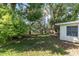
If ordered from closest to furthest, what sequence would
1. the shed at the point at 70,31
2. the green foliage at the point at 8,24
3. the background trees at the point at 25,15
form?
the green foliage at the point at 8,24
the background trees at the point at 25,15
the shed at the point at 70,31

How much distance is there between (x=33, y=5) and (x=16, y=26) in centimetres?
450

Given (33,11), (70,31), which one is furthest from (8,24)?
(70,31)

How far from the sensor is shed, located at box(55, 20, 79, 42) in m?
16.3

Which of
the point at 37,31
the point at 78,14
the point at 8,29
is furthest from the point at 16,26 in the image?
the point at 37,31

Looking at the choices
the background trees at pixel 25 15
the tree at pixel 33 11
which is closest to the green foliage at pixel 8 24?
the background trees at pixel 25 15

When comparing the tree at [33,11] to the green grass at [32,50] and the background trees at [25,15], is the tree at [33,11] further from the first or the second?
the green grass at [32,50]

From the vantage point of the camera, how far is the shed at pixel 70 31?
16.3 m

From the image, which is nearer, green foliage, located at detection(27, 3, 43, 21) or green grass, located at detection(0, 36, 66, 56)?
green grass, located at detection(0, 36, 66, 56)

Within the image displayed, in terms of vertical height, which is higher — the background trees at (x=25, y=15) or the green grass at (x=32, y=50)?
the background trees at (x=25, y=15)

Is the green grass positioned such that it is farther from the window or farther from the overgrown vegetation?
the window

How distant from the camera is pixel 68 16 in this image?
100ft

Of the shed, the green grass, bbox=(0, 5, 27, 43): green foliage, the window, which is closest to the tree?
→ the green grass

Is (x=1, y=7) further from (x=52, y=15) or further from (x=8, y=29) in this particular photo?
(x=52, y=15)

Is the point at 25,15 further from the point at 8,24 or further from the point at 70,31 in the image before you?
the point at 70,31
